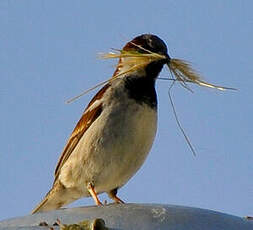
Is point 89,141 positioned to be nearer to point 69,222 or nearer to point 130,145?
point 130,145

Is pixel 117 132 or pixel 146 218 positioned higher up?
pixel 146 218

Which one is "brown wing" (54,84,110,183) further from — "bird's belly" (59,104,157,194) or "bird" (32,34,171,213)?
"bird's belly" (59,104,157,194)

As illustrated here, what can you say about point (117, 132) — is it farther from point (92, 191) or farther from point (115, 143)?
point (92, 191)

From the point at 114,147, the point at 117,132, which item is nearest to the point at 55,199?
the point at 114,147

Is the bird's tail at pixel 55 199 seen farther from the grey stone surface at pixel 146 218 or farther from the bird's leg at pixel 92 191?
the grey stone surface at pixel 146 218

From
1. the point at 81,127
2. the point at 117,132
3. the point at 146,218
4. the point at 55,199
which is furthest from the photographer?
the point at 55,199

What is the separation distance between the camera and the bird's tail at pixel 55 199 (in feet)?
27.6

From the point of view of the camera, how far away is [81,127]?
26.6 feet

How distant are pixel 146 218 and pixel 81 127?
188 inches

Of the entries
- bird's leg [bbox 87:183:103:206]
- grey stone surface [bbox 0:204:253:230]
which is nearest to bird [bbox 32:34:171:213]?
bird's leg [bbox 87:183:103:206]

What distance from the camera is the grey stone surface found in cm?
324

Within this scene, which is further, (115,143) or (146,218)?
(115,143)

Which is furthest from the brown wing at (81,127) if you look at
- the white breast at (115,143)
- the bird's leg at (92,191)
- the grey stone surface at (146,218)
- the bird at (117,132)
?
the grey stone surface at (146,218)

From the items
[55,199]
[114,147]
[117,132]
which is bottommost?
[55,199]
